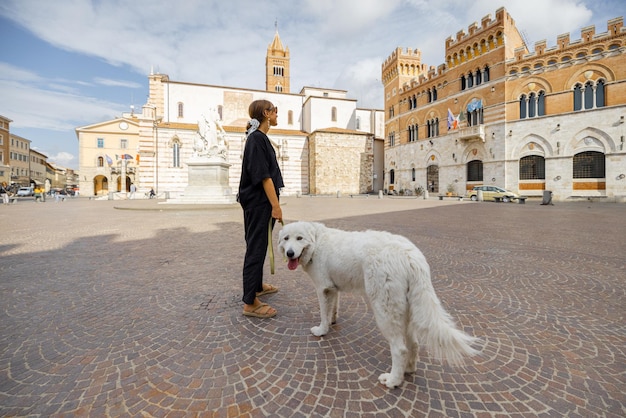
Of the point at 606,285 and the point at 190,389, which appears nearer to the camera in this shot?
the point at 190,389

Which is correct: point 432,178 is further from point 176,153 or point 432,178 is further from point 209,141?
point 176,153

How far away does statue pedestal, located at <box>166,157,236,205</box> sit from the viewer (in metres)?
17.5

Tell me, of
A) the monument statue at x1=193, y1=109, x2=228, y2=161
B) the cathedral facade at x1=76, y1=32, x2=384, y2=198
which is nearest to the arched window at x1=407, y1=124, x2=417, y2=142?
the cathedral facade at x1=76, y1=32, x2=384, y2=198

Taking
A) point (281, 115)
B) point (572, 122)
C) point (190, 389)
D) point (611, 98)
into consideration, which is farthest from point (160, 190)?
point (611, 98)

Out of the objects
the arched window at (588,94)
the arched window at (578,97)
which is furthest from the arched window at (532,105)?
the arched window at (588,94)

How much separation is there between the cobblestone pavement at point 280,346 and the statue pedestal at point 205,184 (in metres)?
12.6

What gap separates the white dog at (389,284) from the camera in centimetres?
182

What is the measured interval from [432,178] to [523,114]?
1142 centimetres

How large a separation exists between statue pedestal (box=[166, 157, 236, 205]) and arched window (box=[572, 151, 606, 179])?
1161 inches

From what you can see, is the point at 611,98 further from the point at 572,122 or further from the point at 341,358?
the point at 341,358

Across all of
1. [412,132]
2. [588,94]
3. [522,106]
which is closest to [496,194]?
[522,106]

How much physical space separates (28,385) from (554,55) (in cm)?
3595

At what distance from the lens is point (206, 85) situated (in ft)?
129

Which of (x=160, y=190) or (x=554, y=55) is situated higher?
(x=554, y=55)
